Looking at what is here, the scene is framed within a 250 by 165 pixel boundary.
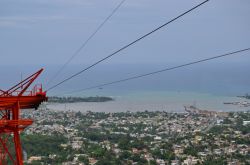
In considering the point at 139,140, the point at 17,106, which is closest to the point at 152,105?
the point at 139,140

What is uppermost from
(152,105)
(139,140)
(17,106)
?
(152,105)

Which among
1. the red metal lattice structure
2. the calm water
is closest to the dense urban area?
the calm water

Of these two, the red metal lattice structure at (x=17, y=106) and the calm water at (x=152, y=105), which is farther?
the calm water at (x=152, y=105)

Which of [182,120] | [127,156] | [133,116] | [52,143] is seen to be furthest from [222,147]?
[133,116]

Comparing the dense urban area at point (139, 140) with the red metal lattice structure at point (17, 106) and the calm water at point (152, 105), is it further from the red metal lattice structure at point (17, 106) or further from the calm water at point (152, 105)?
the red metal lattice structure at point (17, 106)

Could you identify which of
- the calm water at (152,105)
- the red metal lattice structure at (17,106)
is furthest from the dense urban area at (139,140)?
the red metal lattice structure at (17,106)

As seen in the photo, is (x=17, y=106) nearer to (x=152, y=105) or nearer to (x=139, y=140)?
(x=139, y=140)

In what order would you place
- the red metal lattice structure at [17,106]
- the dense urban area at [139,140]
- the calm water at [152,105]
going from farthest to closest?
the calm water at [152,105] → the dense urban area at [139,140] → the red metal lattice structure at [17,106]

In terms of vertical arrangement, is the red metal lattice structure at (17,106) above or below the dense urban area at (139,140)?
above

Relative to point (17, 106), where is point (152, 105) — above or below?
above
